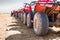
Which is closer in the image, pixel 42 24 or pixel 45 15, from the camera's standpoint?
pixel 42 24

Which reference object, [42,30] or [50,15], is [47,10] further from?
[42,30]

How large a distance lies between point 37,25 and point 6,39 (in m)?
1.21

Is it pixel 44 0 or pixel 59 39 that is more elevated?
pixel 44 0

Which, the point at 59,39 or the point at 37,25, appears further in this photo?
the point at 37,25

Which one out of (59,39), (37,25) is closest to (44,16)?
(37,25)

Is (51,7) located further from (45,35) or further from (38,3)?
(45,35)

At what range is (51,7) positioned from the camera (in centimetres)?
749

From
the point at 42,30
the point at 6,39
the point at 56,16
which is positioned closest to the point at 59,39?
the point at 42,30

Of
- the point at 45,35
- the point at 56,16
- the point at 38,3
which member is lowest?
the point at 45,35

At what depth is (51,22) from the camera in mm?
7629

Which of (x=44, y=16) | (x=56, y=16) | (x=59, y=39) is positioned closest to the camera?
(x=59, y=39)

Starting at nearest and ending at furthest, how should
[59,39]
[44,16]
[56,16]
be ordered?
[59,39] < [44,16] < [56,16]

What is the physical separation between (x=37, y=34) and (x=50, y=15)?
0.93 meters

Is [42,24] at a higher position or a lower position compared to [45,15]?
lower
